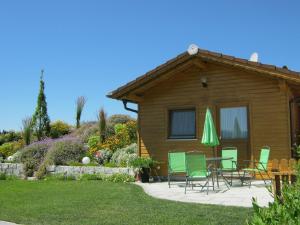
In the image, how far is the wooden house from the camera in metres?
11.8

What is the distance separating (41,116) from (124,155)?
10.0m

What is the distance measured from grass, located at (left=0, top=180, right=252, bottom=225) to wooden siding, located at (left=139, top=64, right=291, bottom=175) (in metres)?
3.94

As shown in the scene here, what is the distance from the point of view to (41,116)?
24016 mm

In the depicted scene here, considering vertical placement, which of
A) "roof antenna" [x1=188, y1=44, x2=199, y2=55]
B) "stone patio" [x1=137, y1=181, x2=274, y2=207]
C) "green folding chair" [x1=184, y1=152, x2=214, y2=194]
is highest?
"roof antenna" [x1=188, y1=44, x2=199, y2=55]

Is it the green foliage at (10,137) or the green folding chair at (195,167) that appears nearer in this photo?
the green folding chair at (195,167)

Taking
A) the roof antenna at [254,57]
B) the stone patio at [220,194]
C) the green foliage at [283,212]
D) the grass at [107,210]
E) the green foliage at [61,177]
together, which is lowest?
the grass at [107,210]

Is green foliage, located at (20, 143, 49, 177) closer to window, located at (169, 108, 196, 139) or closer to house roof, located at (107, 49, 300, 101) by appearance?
house roof, located at (107, 49, 300, 101)

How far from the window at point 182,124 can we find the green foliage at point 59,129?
44.3ft

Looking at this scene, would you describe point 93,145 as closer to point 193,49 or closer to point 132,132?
point 132,132

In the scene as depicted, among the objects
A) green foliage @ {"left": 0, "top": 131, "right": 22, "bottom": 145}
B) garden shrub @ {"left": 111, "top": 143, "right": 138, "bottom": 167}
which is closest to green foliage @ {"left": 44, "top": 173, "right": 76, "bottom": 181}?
garden shrub @ {"left": 111, "top": 143, "right": 138, "bottom": 167}

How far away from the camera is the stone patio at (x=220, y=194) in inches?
315

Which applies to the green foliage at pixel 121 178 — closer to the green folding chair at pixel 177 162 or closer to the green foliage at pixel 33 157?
the green folding chair at pixel 177 162

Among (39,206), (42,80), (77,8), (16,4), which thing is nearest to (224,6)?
(77,8)

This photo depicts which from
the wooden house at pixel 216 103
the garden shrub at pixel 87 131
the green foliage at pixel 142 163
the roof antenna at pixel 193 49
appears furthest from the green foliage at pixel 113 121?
the roof antenna at pixel 193 49
